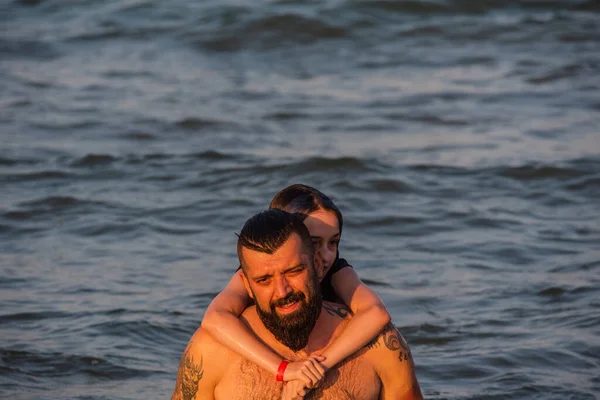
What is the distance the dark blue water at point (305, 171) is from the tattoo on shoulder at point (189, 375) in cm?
208

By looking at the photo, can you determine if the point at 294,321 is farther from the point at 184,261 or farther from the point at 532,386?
the point at 184,261

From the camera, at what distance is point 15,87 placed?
51.9 feet

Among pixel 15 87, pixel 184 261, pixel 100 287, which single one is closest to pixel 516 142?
pixel 184 261

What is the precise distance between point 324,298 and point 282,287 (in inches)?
37.4

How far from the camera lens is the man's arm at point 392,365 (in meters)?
4.58

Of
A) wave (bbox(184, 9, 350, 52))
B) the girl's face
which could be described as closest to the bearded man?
the girl's face

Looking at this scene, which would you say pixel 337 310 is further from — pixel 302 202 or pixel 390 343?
pixel 302 202

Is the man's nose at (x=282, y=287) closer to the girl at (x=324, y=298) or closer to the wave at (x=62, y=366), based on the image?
the girl at (x=324, y=298)

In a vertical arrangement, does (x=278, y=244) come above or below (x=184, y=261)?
above

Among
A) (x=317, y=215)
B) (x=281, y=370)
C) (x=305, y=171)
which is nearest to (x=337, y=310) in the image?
(x=317, y=215)

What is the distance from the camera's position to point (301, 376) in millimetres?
4277

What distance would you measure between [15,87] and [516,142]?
284 inches

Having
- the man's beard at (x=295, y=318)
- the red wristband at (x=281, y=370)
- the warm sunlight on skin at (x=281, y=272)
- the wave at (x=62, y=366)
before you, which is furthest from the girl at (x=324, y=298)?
the wave at (x=62, y=366)

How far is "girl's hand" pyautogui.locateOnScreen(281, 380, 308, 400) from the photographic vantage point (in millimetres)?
4297
